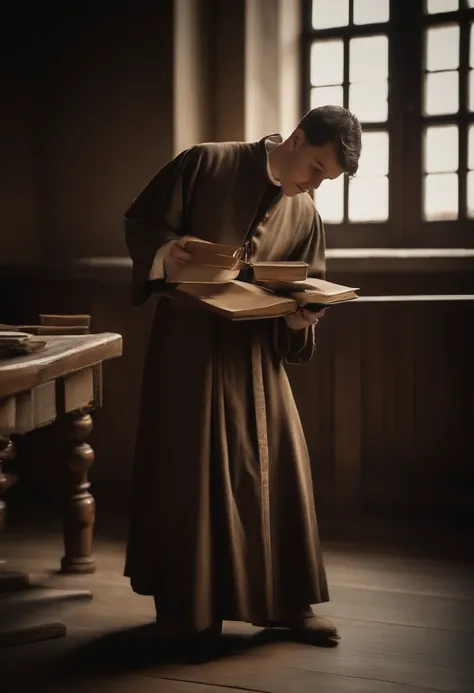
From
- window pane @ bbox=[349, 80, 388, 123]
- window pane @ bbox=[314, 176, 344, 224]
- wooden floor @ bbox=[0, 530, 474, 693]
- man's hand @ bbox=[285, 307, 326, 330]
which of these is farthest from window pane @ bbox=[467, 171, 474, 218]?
man's hand @ bbox=[285, 307, 326, 330]

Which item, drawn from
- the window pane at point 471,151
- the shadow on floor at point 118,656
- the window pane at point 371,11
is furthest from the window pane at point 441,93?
the shadow on floor at point 118,656

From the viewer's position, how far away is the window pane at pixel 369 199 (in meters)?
4.84

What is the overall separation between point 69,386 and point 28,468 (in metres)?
2.41

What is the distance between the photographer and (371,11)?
4797 millimetres

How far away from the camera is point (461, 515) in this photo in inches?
172

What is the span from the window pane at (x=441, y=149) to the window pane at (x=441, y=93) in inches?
3.4

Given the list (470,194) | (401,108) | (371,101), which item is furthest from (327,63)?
(470,194)

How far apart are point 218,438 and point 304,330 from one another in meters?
0.43

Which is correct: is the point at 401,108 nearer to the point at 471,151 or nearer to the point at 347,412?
the point at 471,151

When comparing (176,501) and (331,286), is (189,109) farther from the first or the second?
(176,501)

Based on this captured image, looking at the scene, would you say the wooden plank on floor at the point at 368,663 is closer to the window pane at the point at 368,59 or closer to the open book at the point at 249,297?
the open book at the point at 249,297

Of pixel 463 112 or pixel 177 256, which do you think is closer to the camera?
pixel 177 256

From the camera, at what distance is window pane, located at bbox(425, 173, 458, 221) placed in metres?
4.75

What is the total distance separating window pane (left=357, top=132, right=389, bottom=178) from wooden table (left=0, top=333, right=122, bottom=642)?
2038 mm
